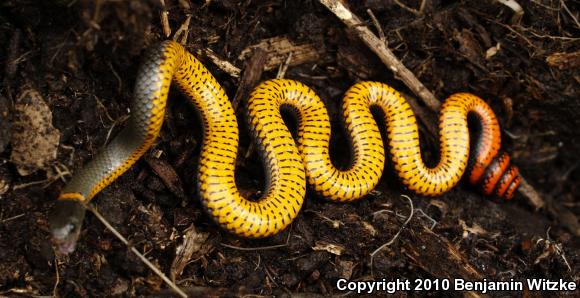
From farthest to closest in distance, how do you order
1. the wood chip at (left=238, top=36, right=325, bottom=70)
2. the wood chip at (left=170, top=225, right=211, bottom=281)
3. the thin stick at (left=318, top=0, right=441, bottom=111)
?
the wood chip at (left=238, top=36, right=325, bottom=70), the thin stick at (left=318, top=0, right=441, bottom=111), the wood chip at (left=170, top=225, right=211, bottom=281)

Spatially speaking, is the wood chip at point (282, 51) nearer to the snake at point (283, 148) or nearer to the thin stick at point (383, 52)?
the snake at point (283, 148)

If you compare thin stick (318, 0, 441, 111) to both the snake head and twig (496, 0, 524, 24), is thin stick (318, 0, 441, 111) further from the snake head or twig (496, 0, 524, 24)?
the snake head

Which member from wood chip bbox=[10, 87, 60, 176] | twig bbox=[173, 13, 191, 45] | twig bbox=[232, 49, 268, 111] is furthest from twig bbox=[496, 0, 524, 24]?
wood chip bbox=[10, 87, 60, 176]

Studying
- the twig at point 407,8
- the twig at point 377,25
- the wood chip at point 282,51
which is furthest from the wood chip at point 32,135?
the twig at point 407,8

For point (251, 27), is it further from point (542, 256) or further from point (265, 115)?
point (542, 256)

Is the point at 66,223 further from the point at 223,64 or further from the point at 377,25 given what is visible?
the point at 377,25
